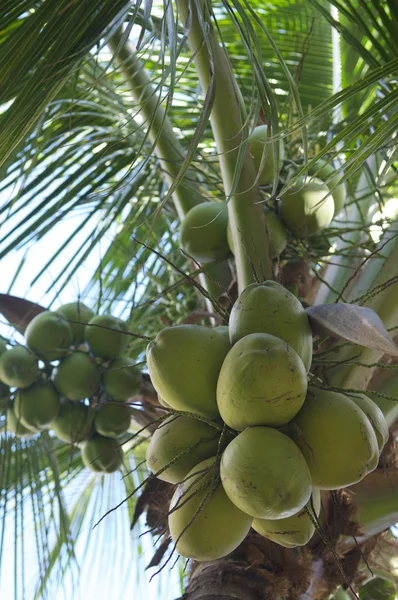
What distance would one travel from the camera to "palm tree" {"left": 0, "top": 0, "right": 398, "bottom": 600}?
102 centimetres

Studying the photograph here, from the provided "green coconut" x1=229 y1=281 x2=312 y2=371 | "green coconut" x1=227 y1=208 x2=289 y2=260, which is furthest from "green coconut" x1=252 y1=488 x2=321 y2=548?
"green coconut" x1=227 y1=208 x2=289 y2=260

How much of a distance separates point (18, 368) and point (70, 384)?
0.43 ft

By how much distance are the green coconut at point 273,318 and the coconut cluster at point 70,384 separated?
28.0 inches

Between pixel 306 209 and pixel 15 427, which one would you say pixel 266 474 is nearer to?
pixel 306 209

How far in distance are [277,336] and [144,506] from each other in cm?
67

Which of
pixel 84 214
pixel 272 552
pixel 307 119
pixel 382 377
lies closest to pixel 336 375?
pixel 382 377

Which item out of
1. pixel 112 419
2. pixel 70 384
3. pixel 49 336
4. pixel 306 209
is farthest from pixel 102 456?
pixel 306 209

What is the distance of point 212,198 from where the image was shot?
172cm

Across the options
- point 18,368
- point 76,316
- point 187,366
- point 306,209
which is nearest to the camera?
point 187,366

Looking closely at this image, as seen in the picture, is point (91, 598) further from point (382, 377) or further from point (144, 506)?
point (382, 377)

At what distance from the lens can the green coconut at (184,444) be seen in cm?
107

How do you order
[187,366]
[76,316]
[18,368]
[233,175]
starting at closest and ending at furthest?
[187,366] < [233,175] < [18,368] < [76,316]

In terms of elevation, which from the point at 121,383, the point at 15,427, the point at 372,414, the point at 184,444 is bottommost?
the point at 15,427

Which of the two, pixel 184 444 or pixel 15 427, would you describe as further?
pixel 15 427
